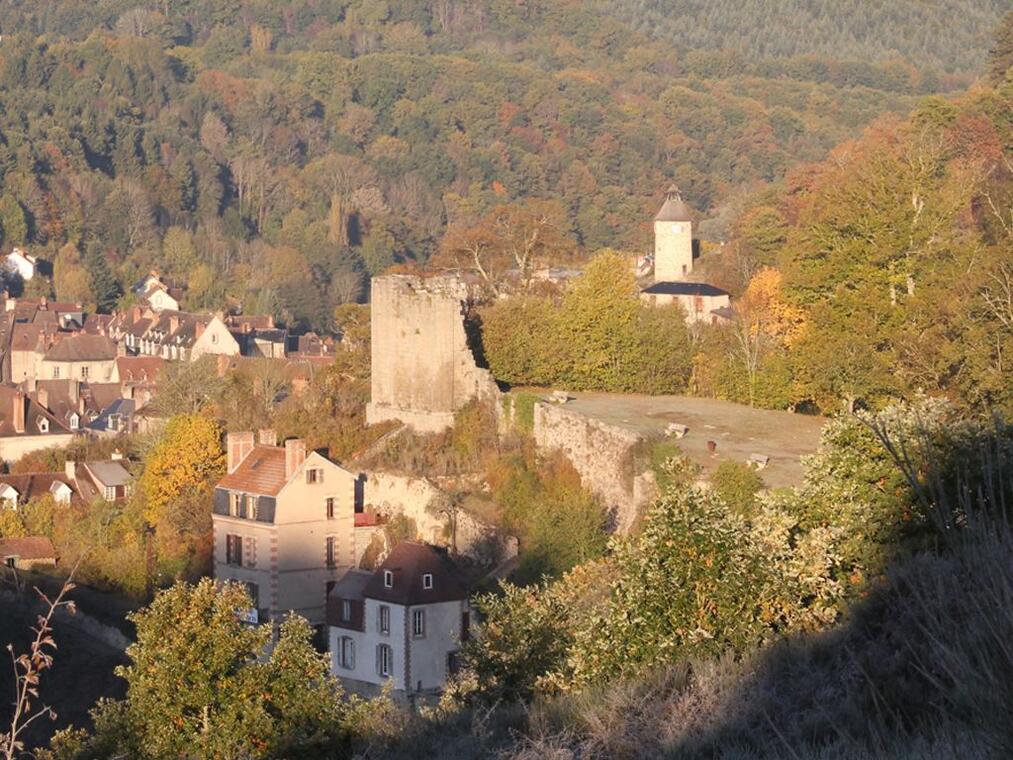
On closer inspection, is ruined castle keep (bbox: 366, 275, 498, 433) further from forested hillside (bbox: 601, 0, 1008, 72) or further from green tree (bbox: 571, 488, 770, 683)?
forested hillside (bbox: 601, 0, 1008, 72)

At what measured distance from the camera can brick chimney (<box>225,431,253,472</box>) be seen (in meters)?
29.3

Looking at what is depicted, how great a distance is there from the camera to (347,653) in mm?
24344

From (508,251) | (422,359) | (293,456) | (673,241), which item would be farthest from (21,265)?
(293,456)

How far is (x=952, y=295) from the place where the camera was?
24.1 m

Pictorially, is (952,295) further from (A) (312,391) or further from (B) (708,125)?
(B) (708,125)

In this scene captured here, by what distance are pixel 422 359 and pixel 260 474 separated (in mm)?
2694

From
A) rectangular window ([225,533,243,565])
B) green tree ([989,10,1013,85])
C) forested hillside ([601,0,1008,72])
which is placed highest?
forested hillside ([601,0,1008,72])

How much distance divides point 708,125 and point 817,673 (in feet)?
333

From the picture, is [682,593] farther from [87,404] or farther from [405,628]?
[87,404]

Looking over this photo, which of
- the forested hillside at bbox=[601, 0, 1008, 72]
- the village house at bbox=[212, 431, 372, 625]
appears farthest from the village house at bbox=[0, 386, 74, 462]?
the forested hillside at bbox=[601, 0, 1008, 72]

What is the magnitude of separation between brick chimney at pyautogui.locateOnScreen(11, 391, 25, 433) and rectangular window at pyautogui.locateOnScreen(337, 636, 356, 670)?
2031 cm

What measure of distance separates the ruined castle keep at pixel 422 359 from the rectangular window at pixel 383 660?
4421mm

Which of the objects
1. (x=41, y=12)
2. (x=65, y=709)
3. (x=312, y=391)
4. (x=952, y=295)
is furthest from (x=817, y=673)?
(x=41, y=12)

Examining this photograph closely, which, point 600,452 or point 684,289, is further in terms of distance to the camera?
point 684,289
